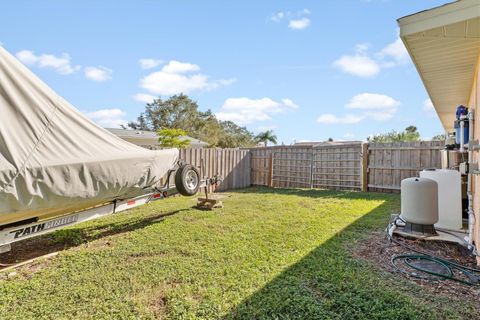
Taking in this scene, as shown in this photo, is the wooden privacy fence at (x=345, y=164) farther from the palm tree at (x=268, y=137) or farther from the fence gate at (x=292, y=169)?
the palm tree at (x=268, y=137)

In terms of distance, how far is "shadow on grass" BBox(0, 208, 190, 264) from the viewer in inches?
140

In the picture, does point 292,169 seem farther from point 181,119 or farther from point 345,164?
point 181,119

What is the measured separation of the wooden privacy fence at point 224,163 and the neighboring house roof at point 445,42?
6.48 metres

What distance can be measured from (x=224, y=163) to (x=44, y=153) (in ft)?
25.3

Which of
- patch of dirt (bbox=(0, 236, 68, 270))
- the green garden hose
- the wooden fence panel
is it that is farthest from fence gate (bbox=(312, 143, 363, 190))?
patch of dirt (bbox=(0, 236, 68, 270))

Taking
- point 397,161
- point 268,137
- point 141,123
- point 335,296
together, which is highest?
point 141,123

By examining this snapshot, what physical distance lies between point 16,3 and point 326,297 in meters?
6.53

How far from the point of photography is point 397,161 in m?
8.79

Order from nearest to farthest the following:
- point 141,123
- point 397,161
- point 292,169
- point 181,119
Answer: point 397,161
point 292,169
point 181,119
point 141,123

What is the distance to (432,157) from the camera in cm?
815

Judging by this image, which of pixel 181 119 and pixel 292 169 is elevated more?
pixel 181 119

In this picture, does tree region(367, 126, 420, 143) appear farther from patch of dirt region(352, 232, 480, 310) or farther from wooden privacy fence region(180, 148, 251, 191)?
patch of dirt region(352, 232, 480, 310)

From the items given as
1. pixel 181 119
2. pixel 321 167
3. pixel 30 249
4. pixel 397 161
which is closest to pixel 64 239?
pixel 30 249

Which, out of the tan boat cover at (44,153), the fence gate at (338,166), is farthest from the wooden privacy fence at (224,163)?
the tan boat cover at (44,153)
